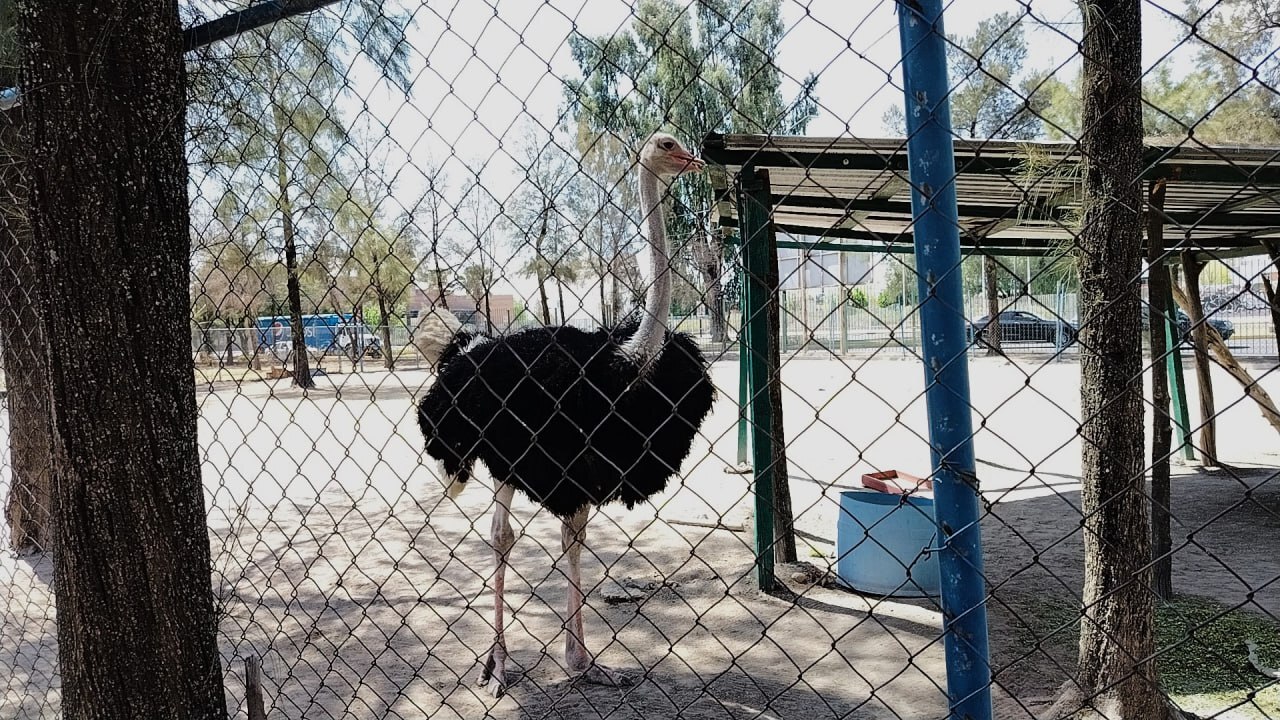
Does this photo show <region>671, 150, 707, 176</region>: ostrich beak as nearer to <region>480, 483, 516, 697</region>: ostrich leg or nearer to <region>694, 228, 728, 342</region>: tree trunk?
<region>694, 228, 728, 342</region>: tree trunk

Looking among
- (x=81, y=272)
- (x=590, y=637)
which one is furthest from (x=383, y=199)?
(x=590, y=637)

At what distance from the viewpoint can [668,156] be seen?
9.86ft

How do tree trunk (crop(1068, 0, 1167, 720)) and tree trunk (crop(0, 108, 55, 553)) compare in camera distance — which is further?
tree trunk (crop(0, 108, 55, 553))

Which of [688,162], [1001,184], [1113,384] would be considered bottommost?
[1113,384]

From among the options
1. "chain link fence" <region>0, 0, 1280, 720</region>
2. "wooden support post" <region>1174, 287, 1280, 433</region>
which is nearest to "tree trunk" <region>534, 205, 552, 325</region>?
"chain link fence" <region>0, 0, 1280, 720</region>

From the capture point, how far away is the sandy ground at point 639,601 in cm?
293

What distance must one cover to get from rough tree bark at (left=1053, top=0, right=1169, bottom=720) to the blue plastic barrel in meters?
1.50

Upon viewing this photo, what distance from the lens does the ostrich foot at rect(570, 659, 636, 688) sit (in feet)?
11.0

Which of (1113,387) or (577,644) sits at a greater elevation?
(1113,387)

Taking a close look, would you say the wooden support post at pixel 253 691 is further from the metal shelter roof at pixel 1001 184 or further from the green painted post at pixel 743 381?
the green painted post at pixel 743 381

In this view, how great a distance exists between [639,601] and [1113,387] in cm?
256

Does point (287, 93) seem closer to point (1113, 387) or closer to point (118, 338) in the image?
point (118, 338)

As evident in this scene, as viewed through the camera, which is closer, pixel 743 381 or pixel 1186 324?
pixel 743 381

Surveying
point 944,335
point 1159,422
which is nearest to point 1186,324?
point 1159,422
